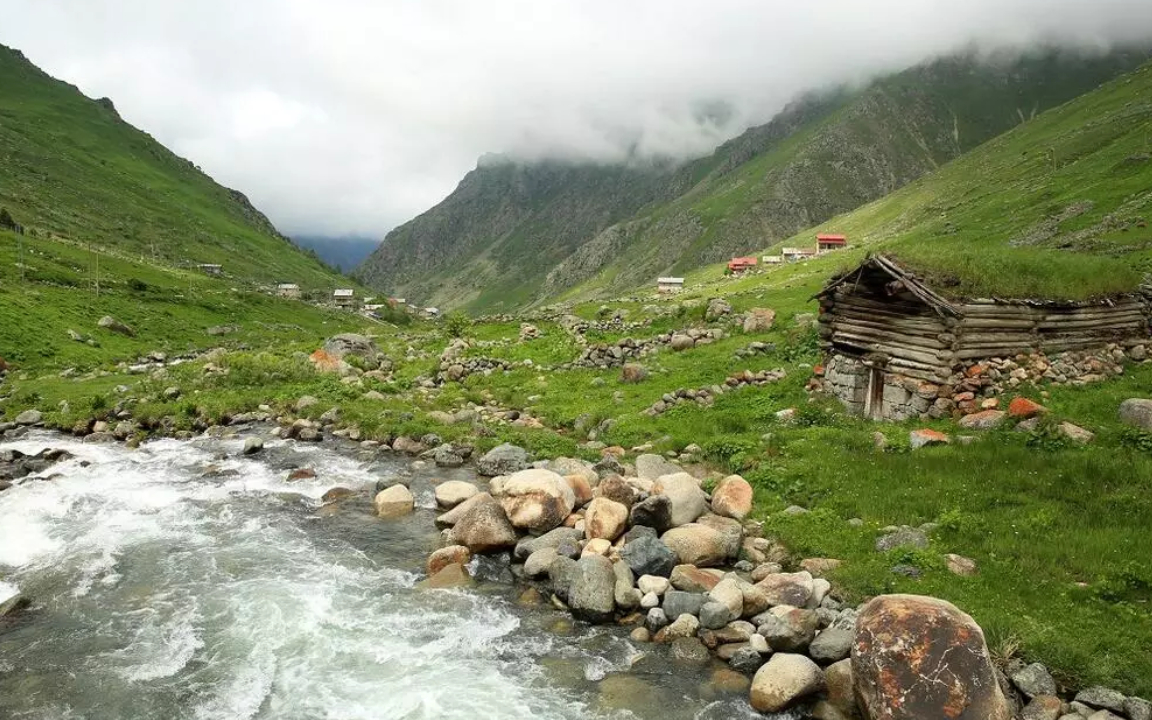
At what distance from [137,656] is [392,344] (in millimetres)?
42803

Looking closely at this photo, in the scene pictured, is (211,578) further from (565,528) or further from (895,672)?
(895,672)

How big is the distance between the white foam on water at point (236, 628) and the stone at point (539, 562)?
133 cm

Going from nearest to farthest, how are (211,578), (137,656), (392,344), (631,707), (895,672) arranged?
(895,672) < (631,707) < (137,656) < (211,578) < (392,344)

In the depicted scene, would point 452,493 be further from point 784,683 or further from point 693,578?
point 784,683

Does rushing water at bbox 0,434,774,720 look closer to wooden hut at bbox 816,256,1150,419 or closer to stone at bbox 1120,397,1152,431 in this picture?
stone at bbox 1120,397,1152,431

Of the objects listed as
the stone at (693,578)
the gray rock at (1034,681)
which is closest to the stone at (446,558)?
the stone at (693,578)

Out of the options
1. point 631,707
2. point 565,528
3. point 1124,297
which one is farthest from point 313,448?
point 1124,297

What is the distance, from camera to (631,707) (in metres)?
12.0

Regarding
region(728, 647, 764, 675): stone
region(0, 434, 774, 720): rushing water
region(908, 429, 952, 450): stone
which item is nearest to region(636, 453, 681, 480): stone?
region(0, 434, 774, 720): rushing water

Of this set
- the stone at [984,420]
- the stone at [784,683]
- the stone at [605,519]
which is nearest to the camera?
the stone at [784,683]

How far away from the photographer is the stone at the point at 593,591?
49.0 feet

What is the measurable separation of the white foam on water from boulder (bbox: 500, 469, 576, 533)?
10.6ft

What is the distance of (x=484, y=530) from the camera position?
1828 cm

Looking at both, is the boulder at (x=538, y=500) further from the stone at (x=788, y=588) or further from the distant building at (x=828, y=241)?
the distant building at (x=828, y=241)
